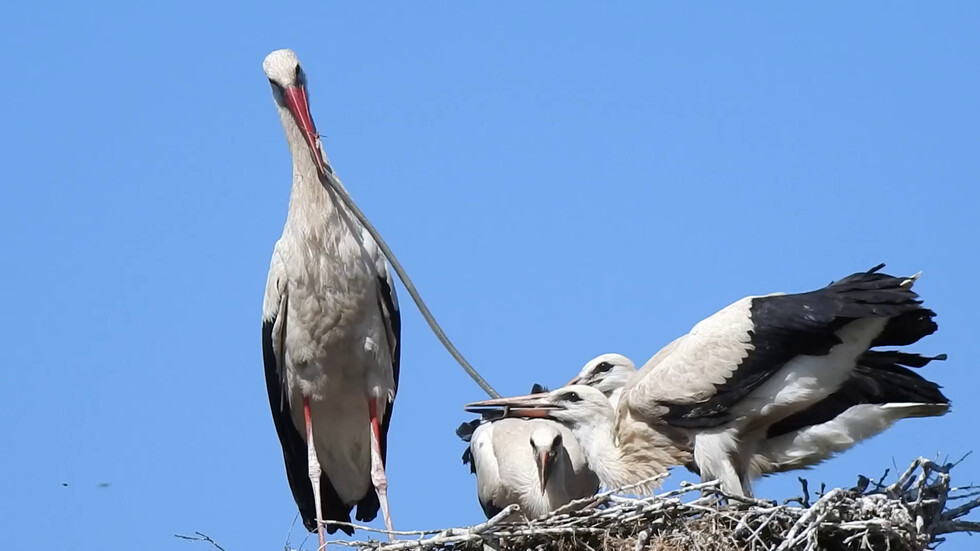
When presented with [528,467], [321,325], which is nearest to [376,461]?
[321,325]

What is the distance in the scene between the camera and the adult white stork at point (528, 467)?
9.14m

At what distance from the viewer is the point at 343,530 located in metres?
10.4

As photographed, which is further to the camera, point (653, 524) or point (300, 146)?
point (300, 146)

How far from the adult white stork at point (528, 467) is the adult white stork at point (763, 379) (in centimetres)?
A: 19

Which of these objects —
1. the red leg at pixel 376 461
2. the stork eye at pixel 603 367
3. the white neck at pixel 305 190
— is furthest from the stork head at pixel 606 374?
the white neck at pixel 305 190

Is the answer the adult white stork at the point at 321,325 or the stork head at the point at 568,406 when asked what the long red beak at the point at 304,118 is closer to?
the adult white stork at the point at 321,325

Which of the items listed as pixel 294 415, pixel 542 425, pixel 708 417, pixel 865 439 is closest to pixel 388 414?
pixel 294 415

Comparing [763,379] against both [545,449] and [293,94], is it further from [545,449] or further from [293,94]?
[293,94]

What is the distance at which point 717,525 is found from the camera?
324 inches

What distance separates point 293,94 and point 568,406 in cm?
204

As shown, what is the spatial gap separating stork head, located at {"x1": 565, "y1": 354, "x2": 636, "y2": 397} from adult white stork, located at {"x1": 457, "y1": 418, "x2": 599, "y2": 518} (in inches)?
21.7

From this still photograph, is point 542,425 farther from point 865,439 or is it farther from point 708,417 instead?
point 865,439

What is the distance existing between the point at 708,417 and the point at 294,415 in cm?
221

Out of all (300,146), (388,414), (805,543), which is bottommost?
(805,543)
